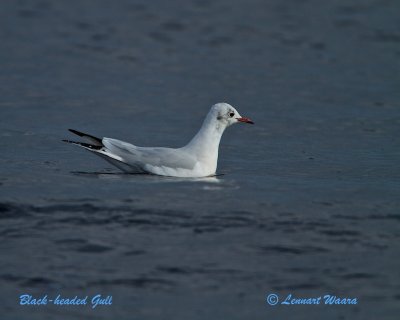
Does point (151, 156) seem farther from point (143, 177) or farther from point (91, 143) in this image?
point (91, 143)

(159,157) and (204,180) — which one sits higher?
(159,157)

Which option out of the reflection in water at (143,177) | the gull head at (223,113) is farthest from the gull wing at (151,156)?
the gull head at (223,113)

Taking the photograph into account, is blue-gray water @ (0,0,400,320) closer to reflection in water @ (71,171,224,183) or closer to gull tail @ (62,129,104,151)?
reflection in water @ (71,171,224,183)

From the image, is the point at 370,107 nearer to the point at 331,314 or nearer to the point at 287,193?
the point at 287,193

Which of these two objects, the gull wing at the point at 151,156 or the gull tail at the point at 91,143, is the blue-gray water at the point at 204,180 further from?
the gull tail at the point at 91,143

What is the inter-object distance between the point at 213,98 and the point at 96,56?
520 cm

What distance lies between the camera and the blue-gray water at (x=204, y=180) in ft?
29.7

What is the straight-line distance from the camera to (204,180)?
497 inches

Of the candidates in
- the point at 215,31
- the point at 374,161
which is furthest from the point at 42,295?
the point at 215,31

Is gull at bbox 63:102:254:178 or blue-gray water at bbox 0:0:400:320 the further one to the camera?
gull at bbox 63:102:254:178

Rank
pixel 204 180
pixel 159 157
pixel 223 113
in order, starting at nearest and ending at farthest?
1. pixel 159 157
2. pixel 204 180
3. pixel 223 113

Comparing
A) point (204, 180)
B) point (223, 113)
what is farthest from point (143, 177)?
point (223, 113)

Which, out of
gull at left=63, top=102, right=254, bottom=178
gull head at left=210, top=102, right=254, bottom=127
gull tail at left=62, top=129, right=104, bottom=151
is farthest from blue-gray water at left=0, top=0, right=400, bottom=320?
gull head at left=210, top=102, right=254, bottom=127

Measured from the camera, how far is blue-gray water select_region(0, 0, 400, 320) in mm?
9047
